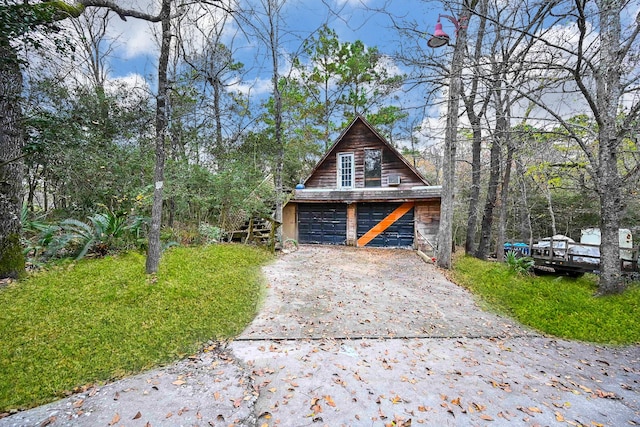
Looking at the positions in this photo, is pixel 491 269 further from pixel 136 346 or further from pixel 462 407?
pixel 136 346

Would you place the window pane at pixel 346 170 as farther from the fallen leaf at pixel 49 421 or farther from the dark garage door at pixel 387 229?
the fallen leaf at pixel 49 421

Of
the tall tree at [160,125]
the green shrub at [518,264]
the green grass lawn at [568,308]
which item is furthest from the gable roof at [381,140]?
the tall tree at [160,125]

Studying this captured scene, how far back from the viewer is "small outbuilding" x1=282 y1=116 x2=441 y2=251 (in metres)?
12.7

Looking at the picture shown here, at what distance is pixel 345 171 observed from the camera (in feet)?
48.2

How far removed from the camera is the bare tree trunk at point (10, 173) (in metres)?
4.26

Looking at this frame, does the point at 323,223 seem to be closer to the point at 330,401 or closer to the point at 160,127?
the point at 160,127

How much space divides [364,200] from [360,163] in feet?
7.94

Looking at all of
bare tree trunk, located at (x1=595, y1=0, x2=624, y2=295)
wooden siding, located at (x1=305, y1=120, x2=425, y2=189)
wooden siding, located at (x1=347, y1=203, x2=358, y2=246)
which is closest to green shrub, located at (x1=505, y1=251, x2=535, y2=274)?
bare tree trunk, located at (x1=595, y1=0, x2=624, y2=295)

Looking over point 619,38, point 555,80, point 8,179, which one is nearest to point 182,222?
point 8,179

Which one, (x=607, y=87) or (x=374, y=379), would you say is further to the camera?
(x=607, y=87)

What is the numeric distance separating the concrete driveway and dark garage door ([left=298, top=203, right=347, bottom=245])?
28.5ft

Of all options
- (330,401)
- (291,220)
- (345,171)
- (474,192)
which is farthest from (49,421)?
(345,171)

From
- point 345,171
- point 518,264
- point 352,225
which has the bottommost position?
point 518,264

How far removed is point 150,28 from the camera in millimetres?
8797
